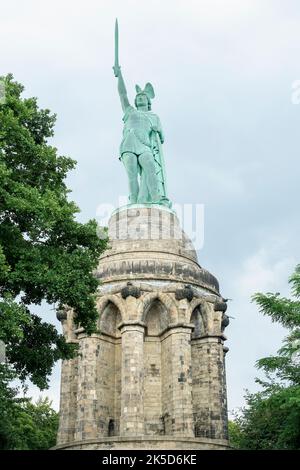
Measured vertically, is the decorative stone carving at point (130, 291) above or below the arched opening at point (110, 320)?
above

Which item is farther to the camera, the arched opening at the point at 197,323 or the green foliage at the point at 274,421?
the arched opening at the point at 197,323

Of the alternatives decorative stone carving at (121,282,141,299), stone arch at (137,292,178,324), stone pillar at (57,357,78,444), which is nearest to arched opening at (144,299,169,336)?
stone arch at (137,292,178,324)

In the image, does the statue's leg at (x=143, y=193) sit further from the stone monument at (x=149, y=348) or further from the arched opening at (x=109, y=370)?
the arched opening at (x=109, y=370)

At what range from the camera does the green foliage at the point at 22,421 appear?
70.4 feet

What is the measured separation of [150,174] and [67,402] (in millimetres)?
11338

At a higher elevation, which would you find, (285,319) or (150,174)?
(150,174)

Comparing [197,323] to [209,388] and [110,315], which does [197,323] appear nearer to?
[209,388]

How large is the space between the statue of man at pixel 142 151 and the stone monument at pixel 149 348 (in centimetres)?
A: 96

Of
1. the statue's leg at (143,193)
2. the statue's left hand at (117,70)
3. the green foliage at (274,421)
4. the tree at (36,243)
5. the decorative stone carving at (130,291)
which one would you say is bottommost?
the green foliage at (274,421)

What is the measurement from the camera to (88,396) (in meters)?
27.3

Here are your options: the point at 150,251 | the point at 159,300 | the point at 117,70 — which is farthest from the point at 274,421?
the point at 117,70

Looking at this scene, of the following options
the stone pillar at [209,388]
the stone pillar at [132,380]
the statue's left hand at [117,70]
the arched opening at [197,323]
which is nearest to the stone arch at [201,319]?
the arched opening at [197,323]

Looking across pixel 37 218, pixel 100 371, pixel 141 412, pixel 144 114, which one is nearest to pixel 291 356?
pixel 37 218

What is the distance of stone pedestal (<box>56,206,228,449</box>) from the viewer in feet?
87.7
